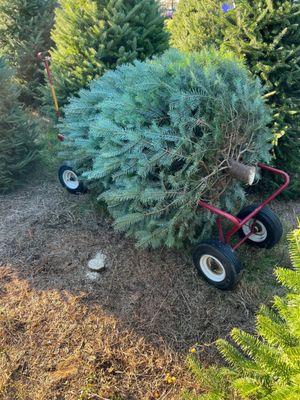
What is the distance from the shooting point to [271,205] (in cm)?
418

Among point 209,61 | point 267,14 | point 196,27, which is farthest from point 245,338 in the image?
point 196,27

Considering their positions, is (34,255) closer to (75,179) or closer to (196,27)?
(75,179)

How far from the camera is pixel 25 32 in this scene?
247 inches

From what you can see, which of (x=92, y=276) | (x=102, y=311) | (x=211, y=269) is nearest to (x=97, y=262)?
(x=92, y=276)

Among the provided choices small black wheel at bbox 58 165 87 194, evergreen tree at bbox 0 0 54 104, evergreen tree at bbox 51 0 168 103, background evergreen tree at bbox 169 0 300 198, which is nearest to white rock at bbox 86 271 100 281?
small black wheel at bbox 58 165 87 194

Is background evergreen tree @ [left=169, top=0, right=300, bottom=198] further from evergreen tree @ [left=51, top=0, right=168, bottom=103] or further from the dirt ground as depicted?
the dirt ground

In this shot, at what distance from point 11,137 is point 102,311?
241 centimetres

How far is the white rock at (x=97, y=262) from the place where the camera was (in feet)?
10.1

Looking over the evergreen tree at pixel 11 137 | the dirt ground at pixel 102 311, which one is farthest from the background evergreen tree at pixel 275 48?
the evergreen tree at pixel 11 137

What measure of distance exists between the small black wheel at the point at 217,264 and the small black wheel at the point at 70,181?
5.39 ft

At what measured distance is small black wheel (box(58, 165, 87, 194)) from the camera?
3885 millimetres

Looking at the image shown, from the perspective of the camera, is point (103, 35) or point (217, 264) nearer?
point (217, 264)

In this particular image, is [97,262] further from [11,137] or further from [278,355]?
[278,355]

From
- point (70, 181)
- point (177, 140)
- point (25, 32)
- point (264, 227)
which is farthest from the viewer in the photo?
point (25, 32)
